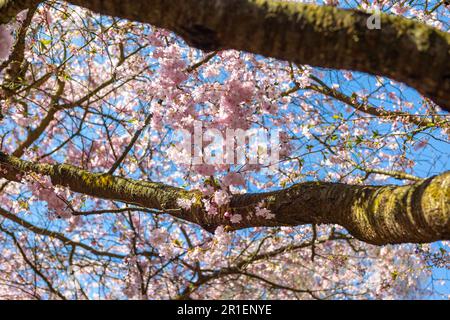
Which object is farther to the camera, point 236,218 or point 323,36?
point 236,218

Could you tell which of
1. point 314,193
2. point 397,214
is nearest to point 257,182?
point 314,193

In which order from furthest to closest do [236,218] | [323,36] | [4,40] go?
[236,218] < [4,40] < [323,36]

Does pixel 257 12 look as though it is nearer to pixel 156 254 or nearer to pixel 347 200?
pixel 347 200

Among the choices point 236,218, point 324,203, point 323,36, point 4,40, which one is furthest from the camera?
point 236,218

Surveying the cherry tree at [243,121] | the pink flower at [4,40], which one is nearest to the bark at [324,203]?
the cherry tree at [243,121]

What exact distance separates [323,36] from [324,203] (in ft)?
3.70

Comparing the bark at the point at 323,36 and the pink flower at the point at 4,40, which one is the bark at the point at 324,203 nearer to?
the bark at the point at 323,36

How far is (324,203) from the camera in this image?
261 cm

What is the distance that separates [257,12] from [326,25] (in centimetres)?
24

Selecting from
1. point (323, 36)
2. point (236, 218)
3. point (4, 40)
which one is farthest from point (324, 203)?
point (4, 40)

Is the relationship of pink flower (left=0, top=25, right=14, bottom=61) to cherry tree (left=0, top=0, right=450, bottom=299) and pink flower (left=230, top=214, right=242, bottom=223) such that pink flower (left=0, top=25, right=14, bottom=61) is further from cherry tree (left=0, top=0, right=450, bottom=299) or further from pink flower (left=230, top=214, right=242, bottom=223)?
pink flower (left=230, top=214, right=242, bottom=223)

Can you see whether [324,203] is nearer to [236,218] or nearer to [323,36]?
[236,218]

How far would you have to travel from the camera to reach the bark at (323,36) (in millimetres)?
1650

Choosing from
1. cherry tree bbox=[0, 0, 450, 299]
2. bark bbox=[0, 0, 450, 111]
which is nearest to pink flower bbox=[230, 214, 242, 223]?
cherry tree bbox=[0, 0, 450, 299]
